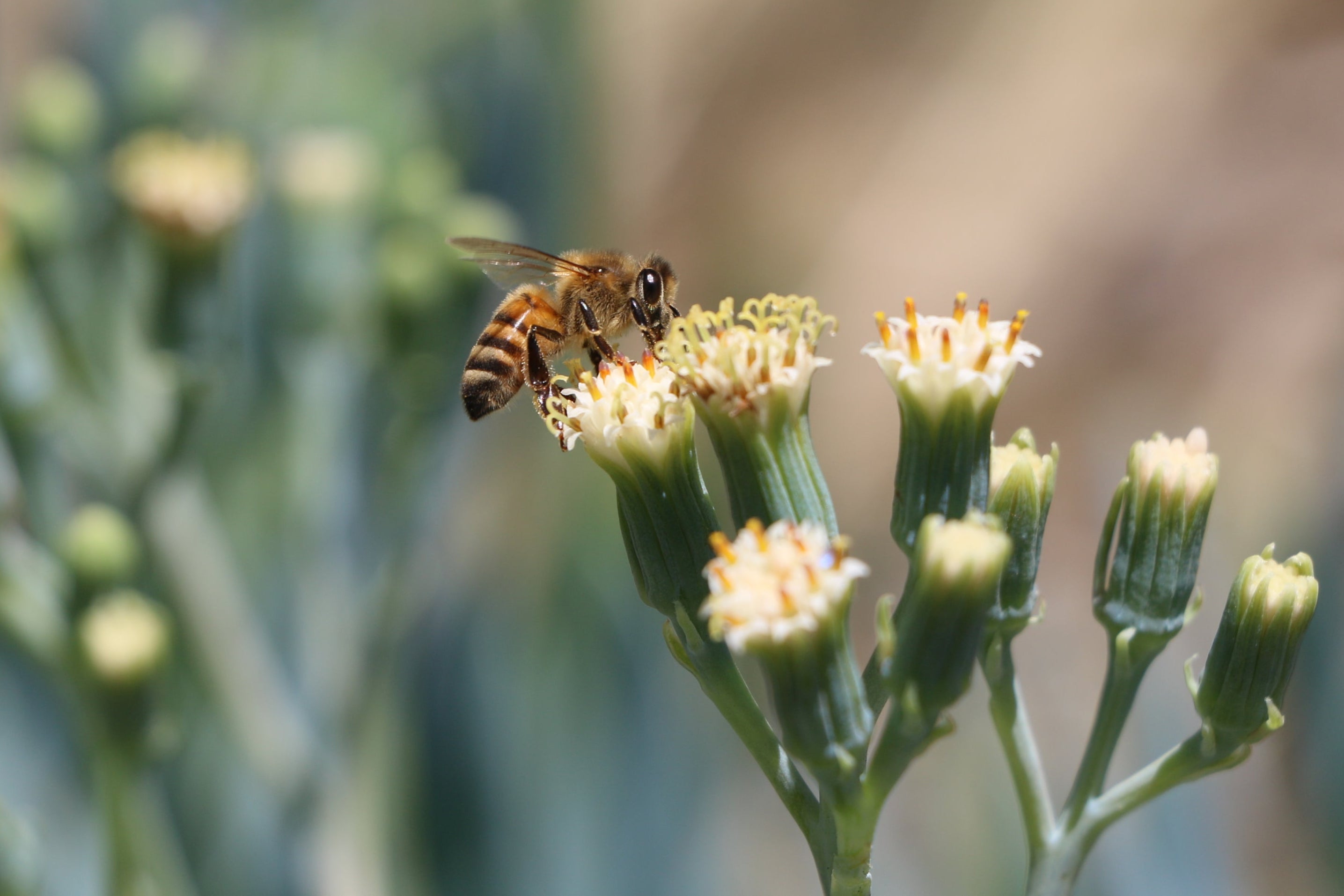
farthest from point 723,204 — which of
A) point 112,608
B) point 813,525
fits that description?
point 813,525

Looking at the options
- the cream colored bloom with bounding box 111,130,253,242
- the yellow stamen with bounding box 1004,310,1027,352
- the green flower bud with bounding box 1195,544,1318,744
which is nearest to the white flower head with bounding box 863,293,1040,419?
the yellow stamen with bounding box 1004,310,1027,352

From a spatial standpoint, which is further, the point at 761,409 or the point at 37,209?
the point at 37,209

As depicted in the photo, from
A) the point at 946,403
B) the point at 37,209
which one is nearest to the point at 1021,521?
the point at 946,403

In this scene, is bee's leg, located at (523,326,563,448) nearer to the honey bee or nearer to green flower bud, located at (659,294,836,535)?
the honey bee

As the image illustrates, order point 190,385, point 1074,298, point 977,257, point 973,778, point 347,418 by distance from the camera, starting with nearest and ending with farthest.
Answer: point 190,385 → point 973,778 → point 347,418 → point 1074,298 → point 977,257

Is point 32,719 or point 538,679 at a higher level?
point 32,719

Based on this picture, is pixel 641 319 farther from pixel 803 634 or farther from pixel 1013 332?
pixel 803 634

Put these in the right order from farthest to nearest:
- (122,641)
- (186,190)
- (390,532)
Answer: (390,532) → (186,190) → (122,641)

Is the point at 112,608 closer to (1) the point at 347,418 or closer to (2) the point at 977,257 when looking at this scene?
(1) the point at 347,418
